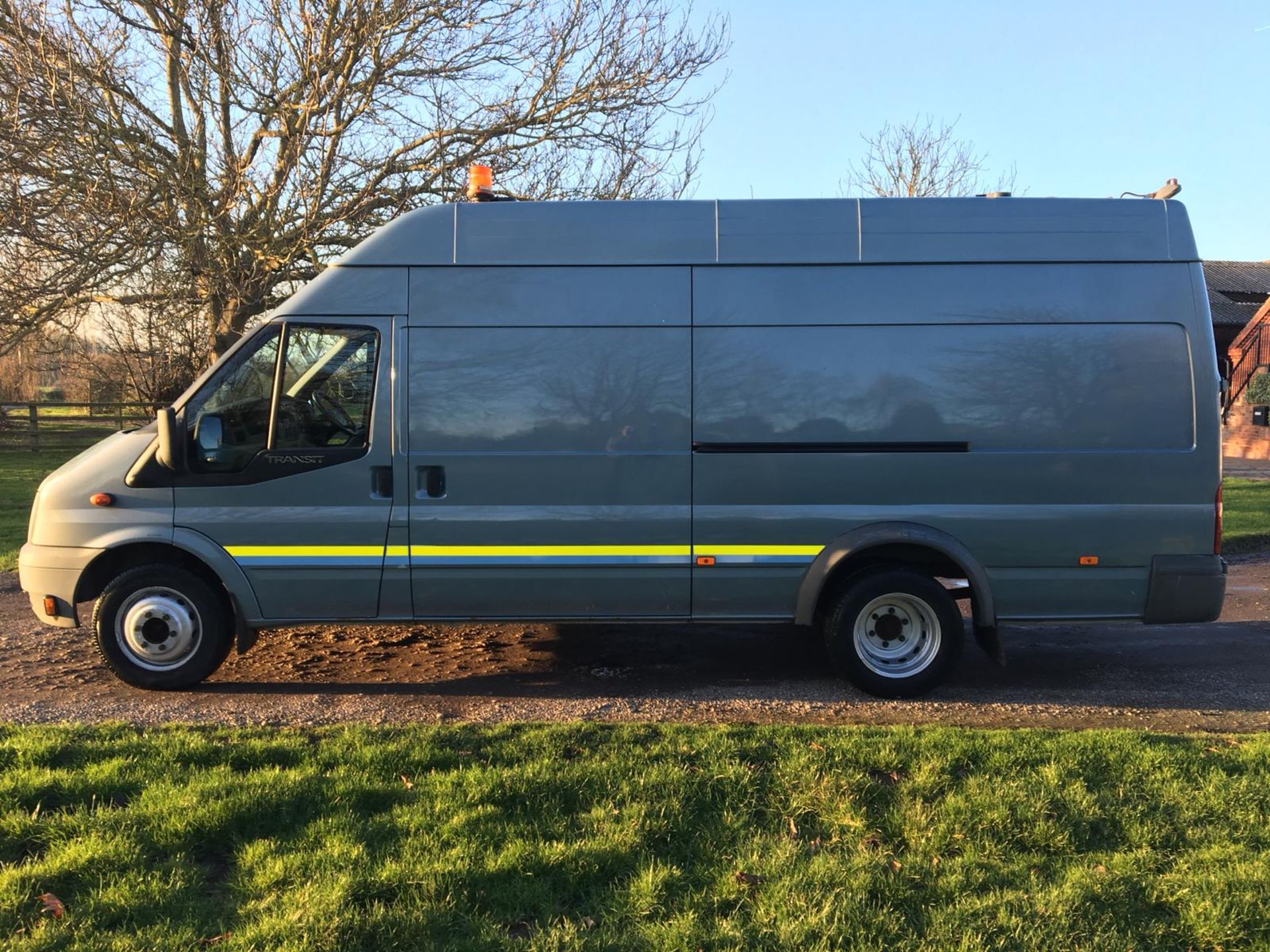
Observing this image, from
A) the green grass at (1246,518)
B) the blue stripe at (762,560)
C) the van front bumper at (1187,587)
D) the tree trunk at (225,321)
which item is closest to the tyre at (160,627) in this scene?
the blue stripe at (762,560)

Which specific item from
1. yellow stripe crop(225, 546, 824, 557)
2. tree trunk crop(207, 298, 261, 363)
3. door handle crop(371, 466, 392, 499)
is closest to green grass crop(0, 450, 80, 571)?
tree trunk crop(207, 298, 261, 363)

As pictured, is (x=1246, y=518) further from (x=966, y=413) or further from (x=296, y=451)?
(x=296, y=451)

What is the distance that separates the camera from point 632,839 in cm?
323

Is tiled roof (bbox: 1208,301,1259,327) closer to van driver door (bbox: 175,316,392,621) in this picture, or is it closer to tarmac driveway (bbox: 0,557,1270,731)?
tarmac driveway (bbox: 0,557,1270,731)

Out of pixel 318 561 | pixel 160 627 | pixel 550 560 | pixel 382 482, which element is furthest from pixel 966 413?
pixel 160 627

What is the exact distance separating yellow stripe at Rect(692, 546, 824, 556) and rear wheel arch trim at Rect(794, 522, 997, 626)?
77 mm

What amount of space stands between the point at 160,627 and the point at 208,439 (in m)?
1.18

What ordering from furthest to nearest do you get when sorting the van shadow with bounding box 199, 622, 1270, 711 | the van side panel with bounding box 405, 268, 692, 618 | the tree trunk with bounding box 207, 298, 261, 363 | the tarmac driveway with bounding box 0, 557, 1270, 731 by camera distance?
the tree trunk with bounding box 207, 298, 261, 363 < the van shadow with bounding box 199, 622, 1270, 711 < the van side panel with bounding box 405, 268, 692, 618 < the tarmac driveway with bounding box 0, 557, 1270, 731

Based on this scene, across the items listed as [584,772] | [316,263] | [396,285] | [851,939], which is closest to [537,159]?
[316,263]

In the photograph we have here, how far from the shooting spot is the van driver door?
510 centimetres

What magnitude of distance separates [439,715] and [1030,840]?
300cm

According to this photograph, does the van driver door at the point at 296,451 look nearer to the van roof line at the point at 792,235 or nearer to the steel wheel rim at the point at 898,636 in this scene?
the van roof line at the point at 792,235

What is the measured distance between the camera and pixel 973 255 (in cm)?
508

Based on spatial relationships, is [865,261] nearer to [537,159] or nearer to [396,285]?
[396,285]
